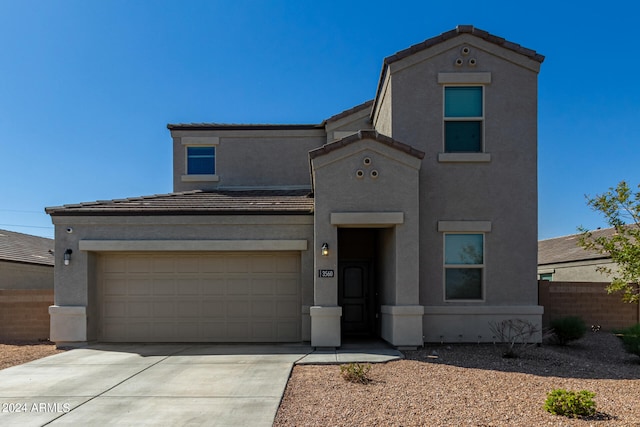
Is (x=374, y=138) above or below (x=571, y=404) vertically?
above

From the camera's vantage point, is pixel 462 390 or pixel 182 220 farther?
pixel 182 220

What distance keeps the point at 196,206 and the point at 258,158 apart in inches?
192

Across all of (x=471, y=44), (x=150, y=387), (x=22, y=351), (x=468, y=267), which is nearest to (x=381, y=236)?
(x=468, y=267)

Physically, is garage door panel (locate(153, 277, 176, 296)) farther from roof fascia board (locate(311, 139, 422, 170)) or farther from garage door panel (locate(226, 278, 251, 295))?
roof fascia board (locate(311, 139, 422, 170))

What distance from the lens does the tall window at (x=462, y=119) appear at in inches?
427

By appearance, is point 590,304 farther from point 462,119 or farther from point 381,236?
point 462,119

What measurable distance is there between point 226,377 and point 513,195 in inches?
300

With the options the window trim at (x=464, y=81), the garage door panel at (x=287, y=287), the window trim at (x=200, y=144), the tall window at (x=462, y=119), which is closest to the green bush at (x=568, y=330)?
the window trim at (x=464, y=81)

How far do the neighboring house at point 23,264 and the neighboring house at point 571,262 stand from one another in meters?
22.9

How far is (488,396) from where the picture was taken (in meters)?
Result: 6.52

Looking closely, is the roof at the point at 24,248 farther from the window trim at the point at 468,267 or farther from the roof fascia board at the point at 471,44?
the roof fascia board at the point at 471,44

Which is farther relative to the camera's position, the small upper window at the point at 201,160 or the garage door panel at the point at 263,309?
the small upper window at the point at 201,160

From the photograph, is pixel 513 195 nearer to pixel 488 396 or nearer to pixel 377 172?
pixel 377 172

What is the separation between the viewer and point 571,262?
70.2 ft
